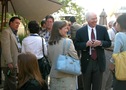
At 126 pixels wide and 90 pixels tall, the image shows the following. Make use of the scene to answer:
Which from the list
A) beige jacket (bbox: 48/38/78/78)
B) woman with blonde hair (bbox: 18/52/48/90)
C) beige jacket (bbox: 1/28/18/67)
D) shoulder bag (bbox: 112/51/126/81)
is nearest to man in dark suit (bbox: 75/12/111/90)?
beige jacket (bbox: 48/38/78/78)

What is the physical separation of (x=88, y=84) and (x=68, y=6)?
15205mm

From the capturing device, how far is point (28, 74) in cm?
373

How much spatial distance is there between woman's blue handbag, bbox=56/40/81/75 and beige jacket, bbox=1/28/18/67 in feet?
5.03

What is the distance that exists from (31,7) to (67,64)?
3.12 m

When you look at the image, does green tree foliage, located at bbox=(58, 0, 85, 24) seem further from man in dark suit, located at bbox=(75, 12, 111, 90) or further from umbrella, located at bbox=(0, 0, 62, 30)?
man in dark suit, located at bbox=(75, 12, 111, 90)

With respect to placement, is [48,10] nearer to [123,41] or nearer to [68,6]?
[123,41]

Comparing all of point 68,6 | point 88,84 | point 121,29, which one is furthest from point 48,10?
point 68,6

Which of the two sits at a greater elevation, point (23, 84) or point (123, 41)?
point (123, 41)

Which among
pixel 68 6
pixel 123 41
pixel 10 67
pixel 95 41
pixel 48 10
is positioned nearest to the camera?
pixel 123 41

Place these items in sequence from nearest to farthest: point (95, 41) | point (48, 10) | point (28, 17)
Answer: point (95, 41)
point (48, 10)
point (28, 17)

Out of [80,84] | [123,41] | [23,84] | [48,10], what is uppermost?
[48,10]

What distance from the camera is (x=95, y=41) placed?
19.0 ft

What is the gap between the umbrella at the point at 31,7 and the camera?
743 cm

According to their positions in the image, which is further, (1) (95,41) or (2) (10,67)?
(2) (10,67)
